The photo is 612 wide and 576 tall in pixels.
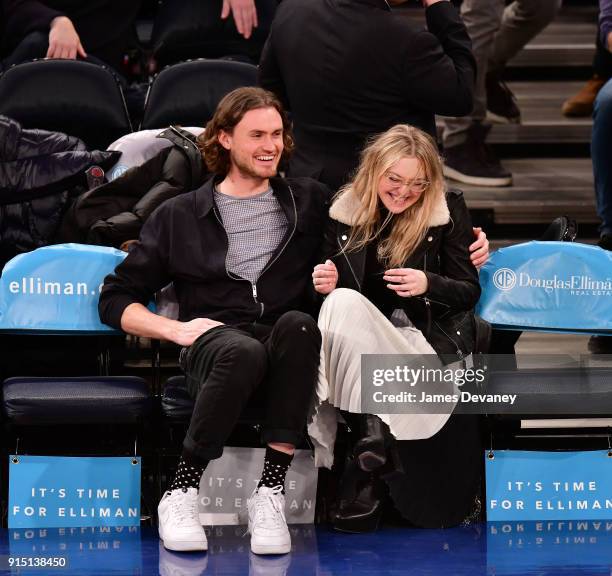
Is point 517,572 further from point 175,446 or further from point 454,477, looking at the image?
point 175,446

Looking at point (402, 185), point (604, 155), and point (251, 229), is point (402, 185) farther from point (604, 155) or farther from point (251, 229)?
point (604, 155)

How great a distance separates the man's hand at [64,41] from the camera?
5.84 meters

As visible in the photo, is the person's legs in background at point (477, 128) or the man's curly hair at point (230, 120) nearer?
the man's curly hair at point (230, 120)

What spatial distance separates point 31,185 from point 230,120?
82 cm

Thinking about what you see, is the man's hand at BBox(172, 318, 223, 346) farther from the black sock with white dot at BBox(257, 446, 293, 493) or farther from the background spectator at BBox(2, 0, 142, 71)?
the background spectator at BBox(2, 0, 142, 71)

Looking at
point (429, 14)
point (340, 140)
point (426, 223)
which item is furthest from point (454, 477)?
point (429, 14)

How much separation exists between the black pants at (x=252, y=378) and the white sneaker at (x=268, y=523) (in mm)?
155

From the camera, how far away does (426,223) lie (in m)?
4.29

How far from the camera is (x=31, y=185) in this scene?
4773 millimetres

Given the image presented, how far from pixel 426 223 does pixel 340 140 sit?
1.80 ft

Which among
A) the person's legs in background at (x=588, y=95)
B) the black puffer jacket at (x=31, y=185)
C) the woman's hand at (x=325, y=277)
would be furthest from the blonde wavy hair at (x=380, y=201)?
the person's legs in background at (x=588, y=95)

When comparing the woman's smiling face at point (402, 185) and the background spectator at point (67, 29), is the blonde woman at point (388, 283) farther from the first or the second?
the background spectator at point (67, 29)

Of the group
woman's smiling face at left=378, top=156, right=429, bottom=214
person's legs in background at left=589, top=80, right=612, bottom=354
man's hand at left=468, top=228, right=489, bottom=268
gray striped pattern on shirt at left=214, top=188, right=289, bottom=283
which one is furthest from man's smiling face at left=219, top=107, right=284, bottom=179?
person's legs in background at left=589, top=80, right=612, bottom=354

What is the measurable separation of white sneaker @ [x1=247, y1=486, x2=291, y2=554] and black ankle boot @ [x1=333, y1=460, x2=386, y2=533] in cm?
23
